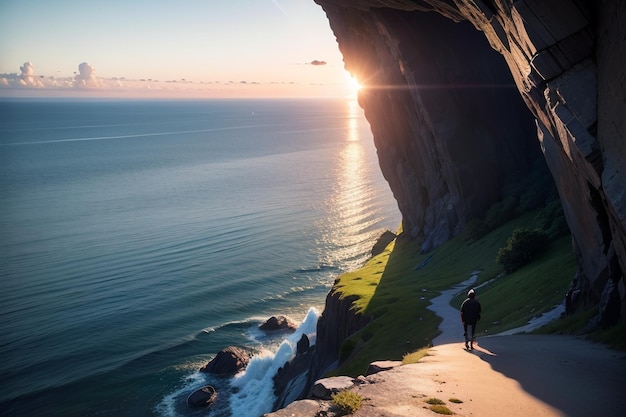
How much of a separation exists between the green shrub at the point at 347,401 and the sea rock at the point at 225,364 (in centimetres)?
5130

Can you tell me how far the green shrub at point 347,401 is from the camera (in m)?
17.8

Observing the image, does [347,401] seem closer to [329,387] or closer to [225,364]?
[329,387]

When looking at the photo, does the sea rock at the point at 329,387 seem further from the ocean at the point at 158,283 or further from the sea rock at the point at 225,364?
the sea rock at the point at 225,364

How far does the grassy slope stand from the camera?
39.0 meters

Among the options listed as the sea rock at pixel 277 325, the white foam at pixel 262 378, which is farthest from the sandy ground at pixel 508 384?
the sea rock at pixel 277 325

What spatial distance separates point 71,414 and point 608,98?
2357 inches

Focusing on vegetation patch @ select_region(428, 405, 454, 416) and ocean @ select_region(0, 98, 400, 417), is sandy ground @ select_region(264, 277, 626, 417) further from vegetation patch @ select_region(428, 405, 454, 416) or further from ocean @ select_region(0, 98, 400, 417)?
ocean @ select_region(0, 98, 400, 417)

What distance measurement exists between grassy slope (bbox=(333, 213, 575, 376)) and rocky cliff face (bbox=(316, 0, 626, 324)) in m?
6.37

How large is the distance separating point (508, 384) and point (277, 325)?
6068 cm

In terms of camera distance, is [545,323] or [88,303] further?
[88,303]

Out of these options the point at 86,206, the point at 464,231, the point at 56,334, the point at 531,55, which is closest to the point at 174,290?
the point at 56,334

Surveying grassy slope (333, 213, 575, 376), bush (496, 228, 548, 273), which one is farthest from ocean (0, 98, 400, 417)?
bush (496, 228, 548, 273)

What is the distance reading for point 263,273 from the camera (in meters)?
98.8

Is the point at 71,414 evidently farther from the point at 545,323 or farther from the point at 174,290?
the point at 545,323
